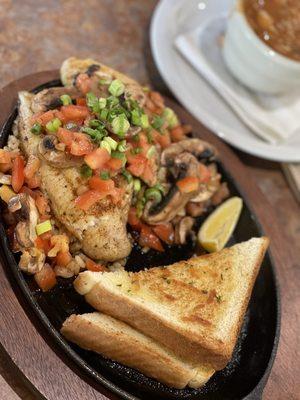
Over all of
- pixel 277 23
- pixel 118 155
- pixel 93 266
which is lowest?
pixel 93 266

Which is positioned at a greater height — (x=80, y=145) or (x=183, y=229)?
(x=80, y=145)

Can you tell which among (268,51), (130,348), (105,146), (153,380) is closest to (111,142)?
(105,146)

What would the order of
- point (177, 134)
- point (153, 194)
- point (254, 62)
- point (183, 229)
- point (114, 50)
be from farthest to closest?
point (114, 50)
point (254, 62)
point (177, 134)
point (183, 229)
point (153, 194)

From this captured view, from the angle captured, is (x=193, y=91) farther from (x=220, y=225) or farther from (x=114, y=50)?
(x=220, y=225)

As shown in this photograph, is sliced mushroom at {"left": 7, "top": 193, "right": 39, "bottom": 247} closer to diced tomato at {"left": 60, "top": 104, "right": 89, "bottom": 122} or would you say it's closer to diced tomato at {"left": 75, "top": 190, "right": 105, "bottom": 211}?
diced tomato at {"left": 75, "top": 190, "right": 105, "bottom": 211}

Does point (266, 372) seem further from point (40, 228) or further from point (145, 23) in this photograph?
point (145, 23)

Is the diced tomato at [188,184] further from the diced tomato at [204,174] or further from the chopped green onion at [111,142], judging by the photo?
the chopped green onion at [111,142]
